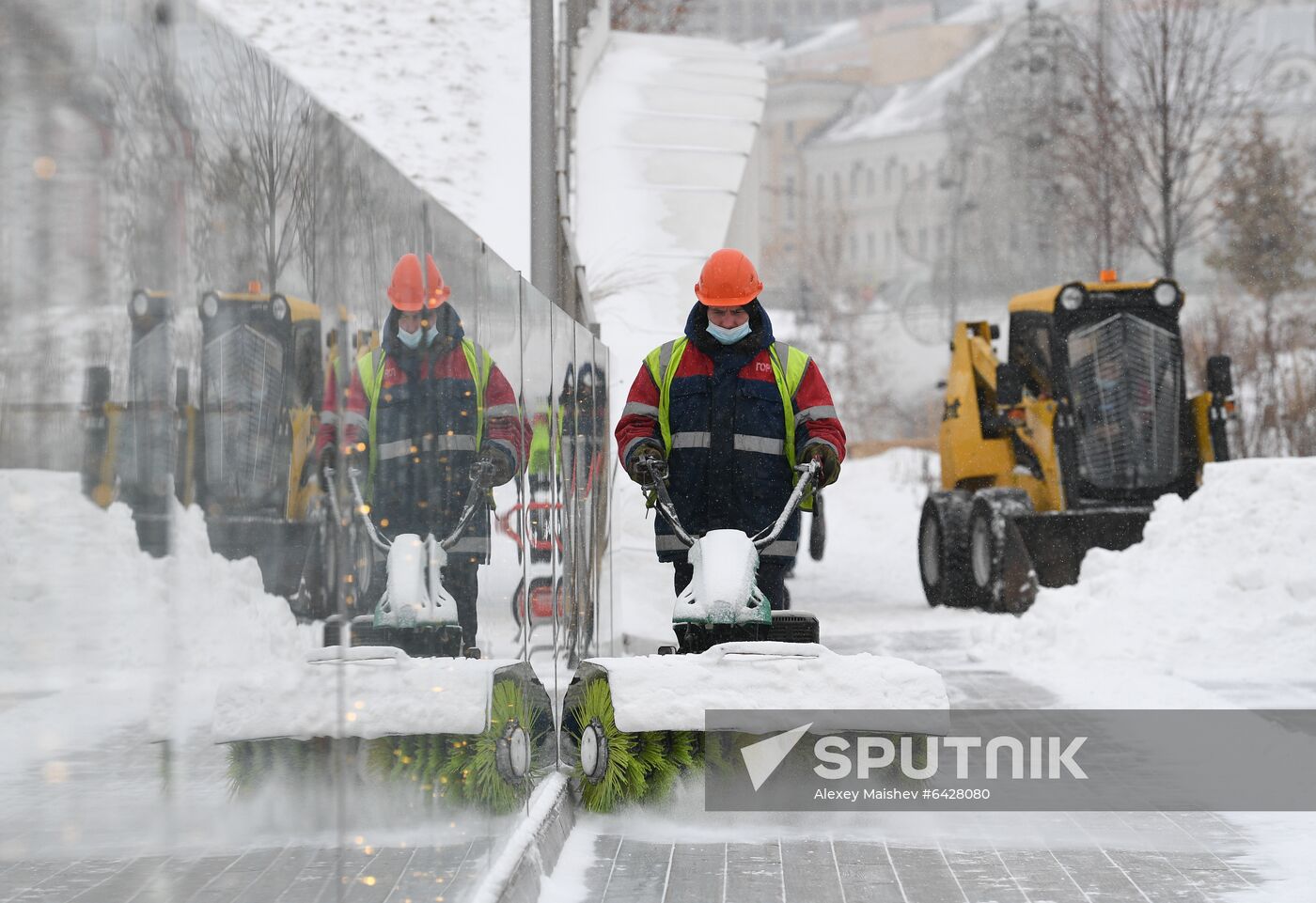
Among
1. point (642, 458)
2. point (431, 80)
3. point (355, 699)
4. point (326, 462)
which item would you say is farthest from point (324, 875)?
point (431, 80)

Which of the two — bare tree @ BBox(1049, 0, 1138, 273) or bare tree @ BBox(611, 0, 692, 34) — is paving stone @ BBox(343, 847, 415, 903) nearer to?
bare tree @ BBox(1049, 0, 1138, 273)

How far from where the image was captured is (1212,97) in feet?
87.4

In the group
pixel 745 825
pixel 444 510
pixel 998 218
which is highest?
pixel 998 218

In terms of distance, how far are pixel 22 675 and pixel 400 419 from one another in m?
1.74

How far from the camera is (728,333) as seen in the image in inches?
287

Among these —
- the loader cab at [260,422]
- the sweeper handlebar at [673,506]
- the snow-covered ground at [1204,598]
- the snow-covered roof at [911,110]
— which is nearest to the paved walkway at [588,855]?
the loader cab at [260,422]

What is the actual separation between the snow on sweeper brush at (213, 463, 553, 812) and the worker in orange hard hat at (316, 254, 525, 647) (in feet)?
0.22

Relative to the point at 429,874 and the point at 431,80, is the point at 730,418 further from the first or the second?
the point at 431,80

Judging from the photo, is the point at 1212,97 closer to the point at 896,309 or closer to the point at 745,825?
the point at 745,825

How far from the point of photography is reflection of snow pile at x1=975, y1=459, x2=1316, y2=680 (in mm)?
11406

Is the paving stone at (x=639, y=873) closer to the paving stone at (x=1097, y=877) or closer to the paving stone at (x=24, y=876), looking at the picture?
the paving stone at (x=1097, y=877)

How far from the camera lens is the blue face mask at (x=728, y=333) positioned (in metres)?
7.30

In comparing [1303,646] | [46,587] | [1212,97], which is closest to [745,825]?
[46,587]

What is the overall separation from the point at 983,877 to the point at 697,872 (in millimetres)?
853
